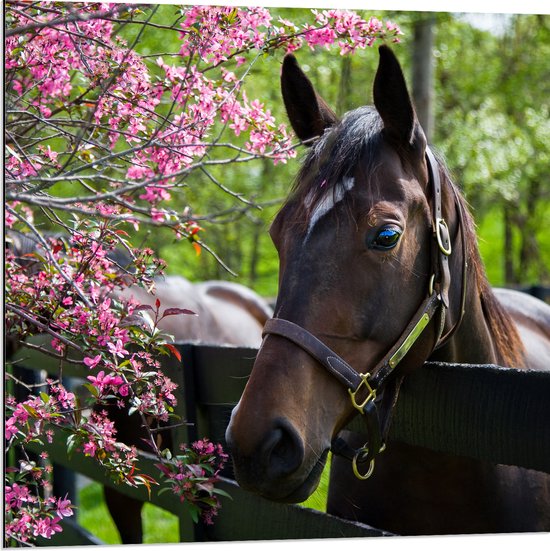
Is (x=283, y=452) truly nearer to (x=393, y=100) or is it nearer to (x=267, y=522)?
(x=393, y=100)

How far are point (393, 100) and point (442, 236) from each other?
0.30 meters

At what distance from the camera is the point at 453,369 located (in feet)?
5.32

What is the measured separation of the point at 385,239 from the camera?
1.41 m

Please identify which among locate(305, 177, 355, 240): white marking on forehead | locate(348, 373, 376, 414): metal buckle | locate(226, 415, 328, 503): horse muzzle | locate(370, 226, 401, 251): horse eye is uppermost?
locate(305, 177, 355, 240): white marking on forehead

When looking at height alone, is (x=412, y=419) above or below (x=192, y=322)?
below

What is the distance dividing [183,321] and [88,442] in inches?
77.7

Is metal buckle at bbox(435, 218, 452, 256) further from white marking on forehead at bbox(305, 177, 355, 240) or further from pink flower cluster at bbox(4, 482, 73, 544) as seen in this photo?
pink flower cluster at bbox(4, 482, 73, 544)

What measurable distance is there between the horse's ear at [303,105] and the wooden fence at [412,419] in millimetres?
628

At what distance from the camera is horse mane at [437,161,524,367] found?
1.68m

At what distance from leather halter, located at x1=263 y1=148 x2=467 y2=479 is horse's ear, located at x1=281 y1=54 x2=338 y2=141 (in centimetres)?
28

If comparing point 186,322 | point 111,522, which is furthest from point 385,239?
point 111,522

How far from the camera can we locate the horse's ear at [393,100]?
145 centimetres

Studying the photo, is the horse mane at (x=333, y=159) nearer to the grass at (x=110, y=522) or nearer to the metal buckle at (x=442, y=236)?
the metal buckle at (x=442, y=236)

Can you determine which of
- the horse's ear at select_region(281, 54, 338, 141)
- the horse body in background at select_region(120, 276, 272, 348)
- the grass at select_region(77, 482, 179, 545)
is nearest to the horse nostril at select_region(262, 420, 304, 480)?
the horse's ear at select_region(281, 54, 338, 141)
